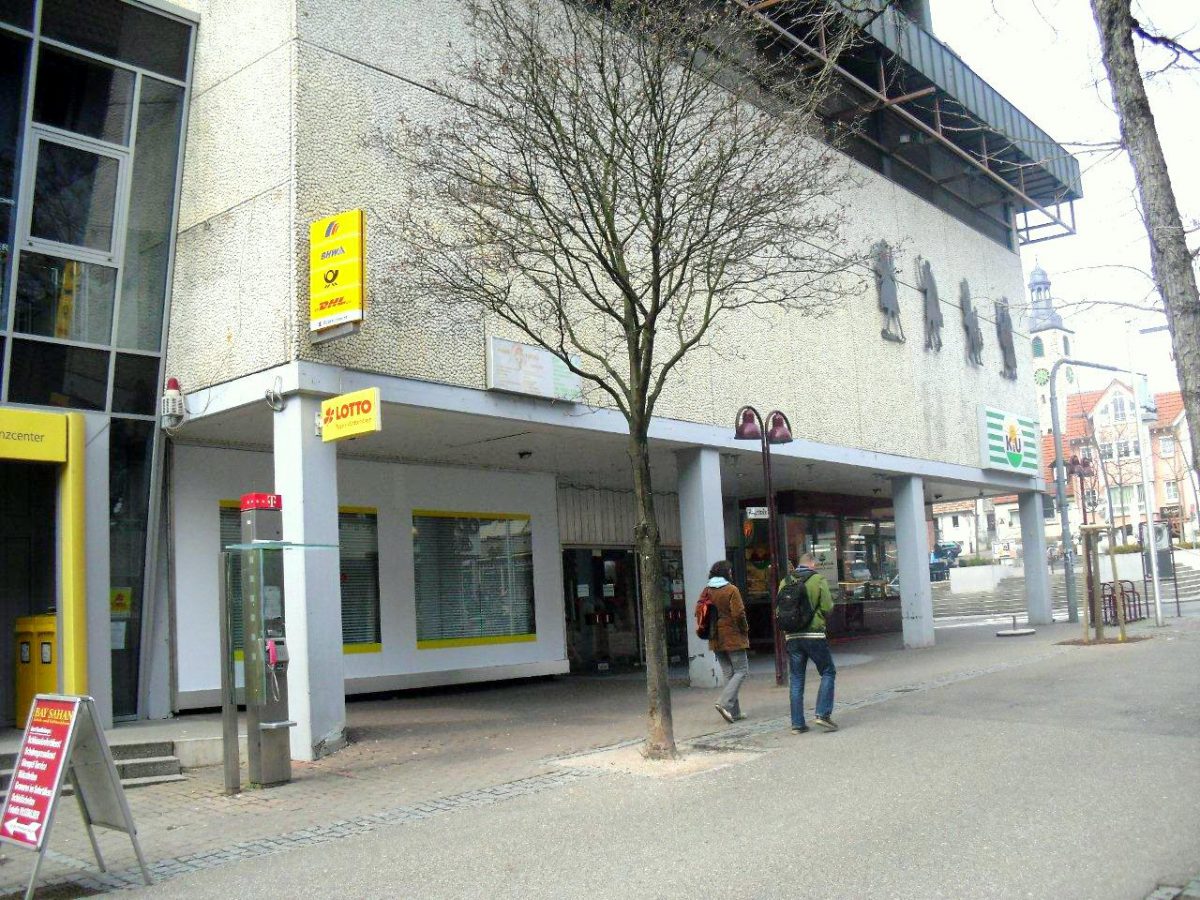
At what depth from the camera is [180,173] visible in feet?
40.4

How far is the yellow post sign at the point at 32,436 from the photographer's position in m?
10.6

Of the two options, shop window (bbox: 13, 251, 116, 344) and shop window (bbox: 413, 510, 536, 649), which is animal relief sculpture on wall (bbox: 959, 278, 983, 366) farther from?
shop window (bbox: 13, 251, 116, 344)

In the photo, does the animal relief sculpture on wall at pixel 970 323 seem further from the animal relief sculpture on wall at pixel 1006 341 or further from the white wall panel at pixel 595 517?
the white wall panel at pixel 595 517

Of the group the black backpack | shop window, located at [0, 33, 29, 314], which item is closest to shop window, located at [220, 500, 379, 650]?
shop window, located at [0, 33, 29, 314]

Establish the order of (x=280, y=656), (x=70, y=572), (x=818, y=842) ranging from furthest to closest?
1. (x=70, y=572)
2. (x=280, y=656)
3. (x=818, y=842)

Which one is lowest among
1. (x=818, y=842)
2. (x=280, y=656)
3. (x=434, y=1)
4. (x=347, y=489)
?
(x=818, y=842)

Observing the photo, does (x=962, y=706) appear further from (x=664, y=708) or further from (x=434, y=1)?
(x=434, y=1)

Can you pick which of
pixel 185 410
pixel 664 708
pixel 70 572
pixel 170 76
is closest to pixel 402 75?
pixel 170 76

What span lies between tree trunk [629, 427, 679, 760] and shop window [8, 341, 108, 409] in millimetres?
5776

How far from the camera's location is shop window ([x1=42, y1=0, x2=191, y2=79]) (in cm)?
1139

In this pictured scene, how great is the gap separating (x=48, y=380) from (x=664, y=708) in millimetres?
6977

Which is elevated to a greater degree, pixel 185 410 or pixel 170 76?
pixel 170 76

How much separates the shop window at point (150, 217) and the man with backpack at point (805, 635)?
24.0 ft

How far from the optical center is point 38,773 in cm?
633
